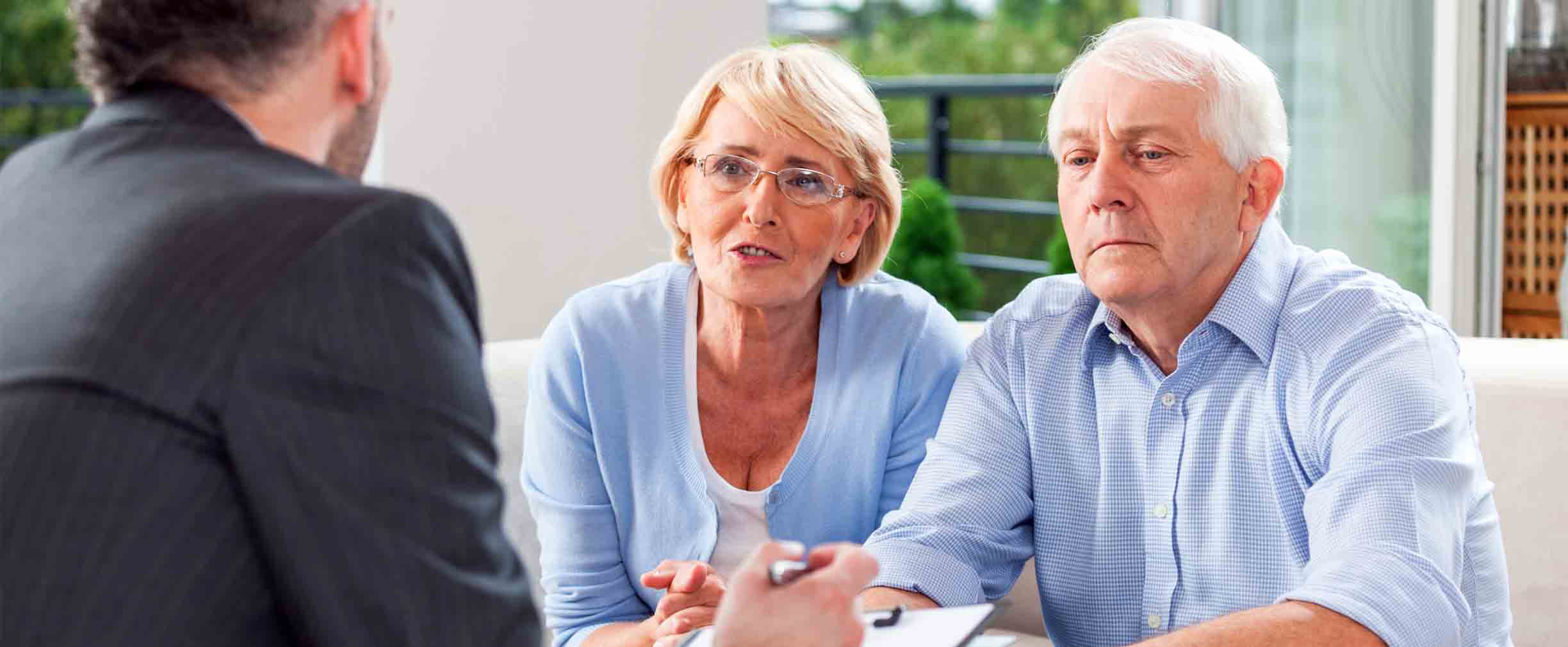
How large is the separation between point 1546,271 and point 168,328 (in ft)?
13.3

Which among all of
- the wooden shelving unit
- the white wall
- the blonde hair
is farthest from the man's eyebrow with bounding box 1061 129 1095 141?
the wooden shelving unit

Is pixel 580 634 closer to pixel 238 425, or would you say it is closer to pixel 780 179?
pixel 780 179

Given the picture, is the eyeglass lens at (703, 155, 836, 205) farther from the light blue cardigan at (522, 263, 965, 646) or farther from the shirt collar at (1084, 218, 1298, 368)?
the shirt collar at (1084, 218, 1298, 368)

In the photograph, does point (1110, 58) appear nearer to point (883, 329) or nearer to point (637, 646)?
point (883, 329)

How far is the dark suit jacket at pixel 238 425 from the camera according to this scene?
83 cm

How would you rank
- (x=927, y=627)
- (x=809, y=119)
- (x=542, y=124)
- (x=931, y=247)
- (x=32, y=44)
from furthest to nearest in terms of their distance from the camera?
(x=32, y=44), (x=931, y=247), (x=542, y=124), (x=809, y=119), (x=927, y=627)

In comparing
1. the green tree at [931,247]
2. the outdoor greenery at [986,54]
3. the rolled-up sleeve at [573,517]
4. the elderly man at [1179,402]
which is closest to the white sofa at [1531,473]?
the rolled-up sleeve at [573,517]

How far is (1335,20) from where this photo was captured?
429 centimetres

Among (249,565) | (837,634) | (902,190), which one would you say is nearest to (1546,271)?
(902,190)

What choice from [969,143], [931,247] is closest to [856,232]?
[931,247]

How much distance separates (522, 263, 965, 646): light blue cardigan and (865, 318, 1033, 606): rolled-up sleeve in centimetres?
11

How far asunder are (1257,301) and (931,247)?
3.76 metres

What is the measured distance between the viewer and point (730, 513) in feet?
6.40

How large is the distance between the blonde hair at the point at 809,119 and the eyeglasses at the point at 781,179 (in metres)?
0.03
